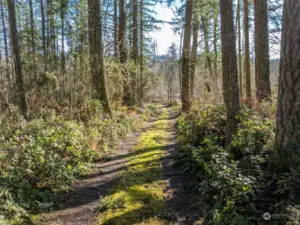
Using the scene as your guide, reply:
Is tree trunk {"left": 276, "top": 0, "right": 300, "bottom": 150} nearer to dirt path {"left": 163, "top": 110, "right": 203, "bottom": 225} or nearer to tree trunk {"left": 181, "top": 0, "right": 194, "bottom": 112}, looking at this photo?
dirt path {"left": 163, "top": 110, "right": 203, "bottom": 225}

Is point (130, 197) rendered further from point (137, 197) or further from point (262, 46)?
point (262, 46)

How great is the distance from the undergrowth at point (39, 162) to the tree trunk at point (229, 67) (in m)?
3.38

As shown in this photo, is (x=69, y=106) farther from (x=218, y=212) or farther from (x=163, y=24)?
(x=163, y=24)

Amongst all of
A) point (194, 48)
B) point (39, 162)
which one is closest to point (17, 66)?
point (39, 162)

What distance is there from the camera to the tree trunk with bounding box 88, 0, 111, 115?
811cm

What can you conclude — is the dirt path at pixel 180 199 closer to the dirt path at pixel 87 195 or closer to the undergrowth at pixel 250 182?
the undergrowth at pixel 250 182

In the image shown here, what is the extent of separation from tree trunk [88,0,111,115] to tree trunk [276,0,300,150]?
20.7ft

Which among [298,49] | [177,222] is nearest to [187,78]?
[298,49]

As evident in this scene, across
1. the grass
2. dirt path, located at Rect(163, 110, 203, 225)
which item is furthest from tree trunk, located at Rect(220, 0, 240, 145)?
the grass

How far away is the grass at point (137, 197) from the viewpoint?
10.2ft

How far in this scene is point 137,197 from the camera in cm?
370

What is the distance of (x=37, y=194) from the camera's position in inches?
137

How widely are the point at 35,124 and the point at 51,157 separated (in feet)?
6.75

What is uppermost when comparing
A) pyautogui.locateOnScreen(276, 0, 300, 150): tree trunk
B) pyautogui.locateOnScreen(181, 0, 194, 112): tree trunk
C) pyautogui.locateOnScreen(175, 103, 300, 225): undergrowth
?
pyautogui.locateOnScreen(181, 0, 194, 112): tree trunk
